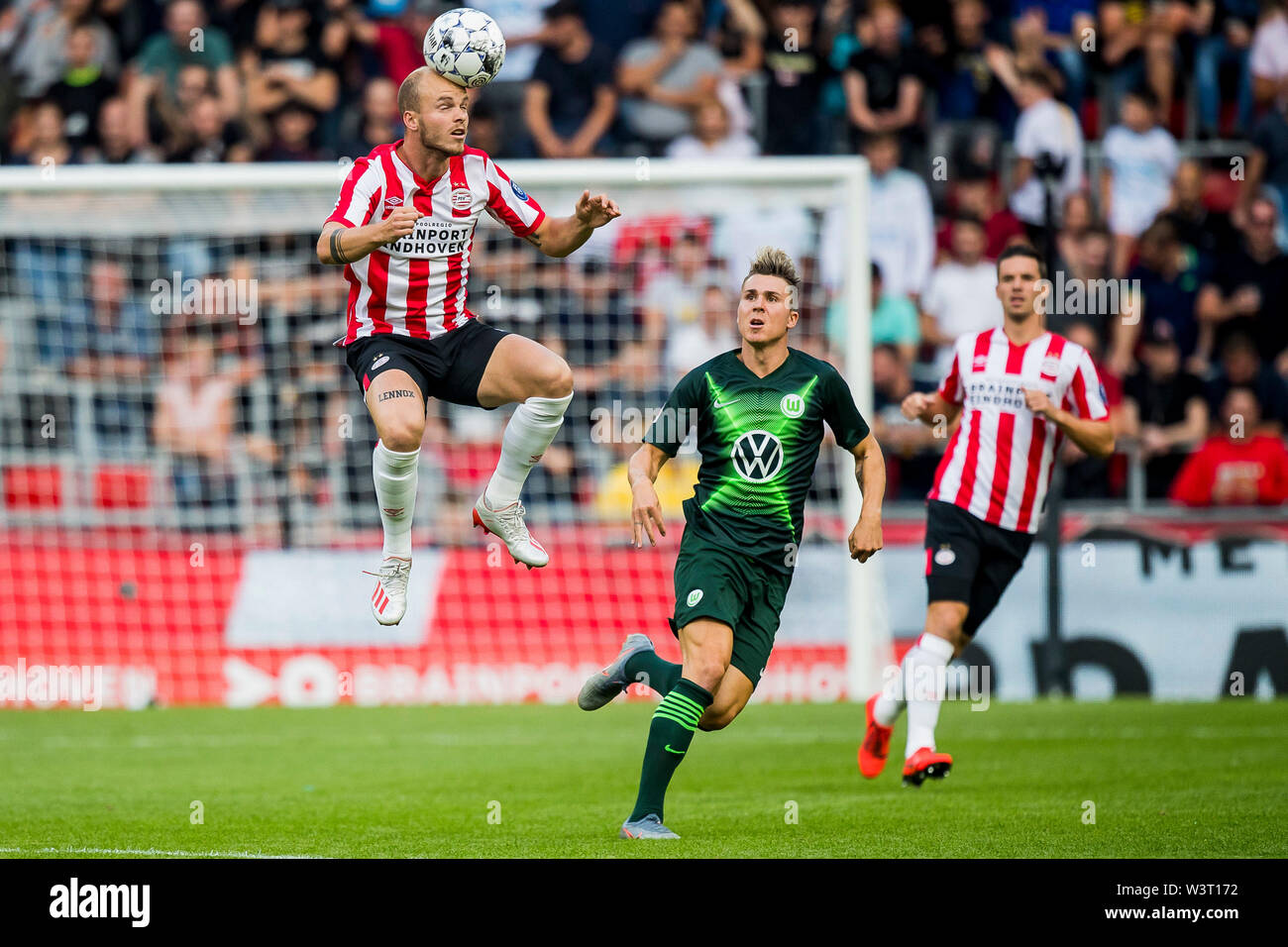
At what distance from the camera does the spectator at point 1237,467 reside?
15.0m

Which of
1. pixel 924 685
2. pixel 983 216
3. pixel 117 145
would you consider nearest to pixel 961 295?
pixel 983 216

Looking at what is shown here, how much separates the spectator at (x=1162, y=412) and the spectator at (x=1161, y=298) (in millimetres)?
434

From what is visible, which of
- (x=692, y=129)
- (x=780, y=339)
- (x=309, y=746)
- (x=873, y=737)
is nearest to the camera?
(x=780, y=339)

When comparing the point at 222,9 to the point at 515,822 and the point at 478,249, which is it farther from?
the point at 515,822

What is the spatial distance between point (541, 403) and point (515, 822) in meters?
1.94

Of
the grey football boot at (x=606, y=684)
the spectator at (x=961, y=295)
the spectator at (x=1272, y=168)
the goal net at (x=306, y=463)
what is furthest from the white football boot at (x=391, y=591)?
the spectator at (x=1272, y=168)

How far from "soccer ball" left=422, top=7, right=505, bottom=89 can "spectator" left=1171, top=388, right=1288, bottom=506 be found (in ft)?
30.9

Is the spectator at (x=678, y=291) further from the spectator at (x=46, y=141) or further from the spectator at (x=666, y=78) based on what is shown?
the spectator at (x=46, y=141)

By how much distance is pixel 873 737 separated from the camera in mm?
10000

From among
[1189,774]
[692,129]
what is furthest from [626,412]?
[1189,774]

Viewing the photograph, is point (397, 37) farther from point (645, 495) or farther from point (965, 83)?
point (645, 495)

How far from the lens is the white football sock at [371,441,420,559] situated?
789 centimetres

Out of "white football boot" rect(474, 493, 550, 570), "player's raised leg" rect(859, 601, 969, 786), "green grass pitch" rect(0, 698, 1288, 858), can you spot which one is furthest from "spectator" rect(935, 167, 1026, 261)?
"white football boot" rect(474, 493, 550, 570)

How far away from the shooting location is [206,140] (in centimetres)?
1692
